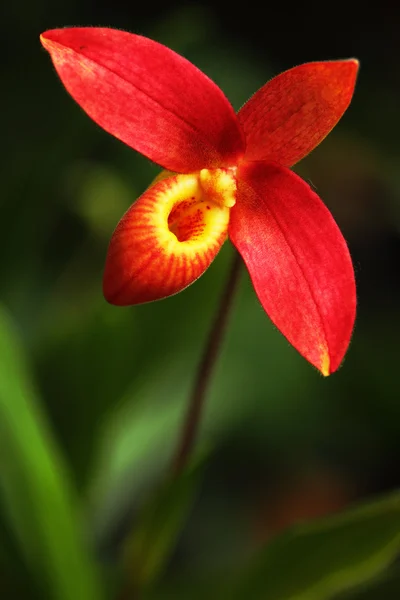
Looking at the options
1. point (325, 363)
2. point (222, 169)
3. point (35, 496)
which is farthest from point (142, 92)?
point (35, 496)

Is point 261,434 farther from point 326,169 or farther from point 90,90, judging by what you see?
point 90,90

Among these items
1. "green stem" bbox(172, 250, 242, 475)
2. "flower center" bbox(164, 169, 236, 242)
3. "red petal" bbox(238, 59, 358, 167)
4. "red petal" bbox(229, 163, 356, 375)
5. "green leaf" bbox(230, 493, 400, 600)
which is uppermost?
"red petal" bbox(238, 59, 358, 167)

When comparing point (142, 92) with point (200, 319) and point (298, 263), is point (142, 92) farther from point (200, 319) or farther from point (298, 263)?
point (200, 319)

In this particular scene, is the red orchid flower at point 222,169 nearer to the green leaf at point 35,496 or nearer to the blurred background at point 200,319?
the green leaf at point 35,496

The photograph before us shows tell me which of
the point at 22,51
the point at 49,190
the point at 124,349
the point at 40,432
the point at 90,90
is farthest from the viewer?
the point at 22,51

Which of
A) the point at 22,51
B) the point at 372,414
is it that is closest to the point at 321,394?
the point at 372,414

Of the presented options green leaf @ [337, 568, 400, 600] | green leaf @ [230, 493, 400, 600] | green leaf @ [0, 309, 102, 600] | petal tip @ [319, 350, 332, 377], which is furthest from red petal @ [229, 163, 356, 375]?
green leaf @ [337, 568, 400, 600]

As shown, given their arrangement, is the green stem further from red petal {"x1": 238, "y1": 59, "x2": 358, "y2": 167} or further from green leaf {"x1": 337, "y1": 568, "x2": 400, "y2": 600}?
green leaf {"x1": 337, "y1": 568, "x2": 400, "y2": 600}
